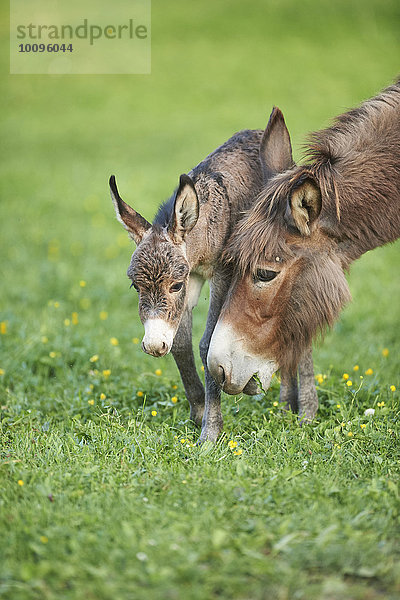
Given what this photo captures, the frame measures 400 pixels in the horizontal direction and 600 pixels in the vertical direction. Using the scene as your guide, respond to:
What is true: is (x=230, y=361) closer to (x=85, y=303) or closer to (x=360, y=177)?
(x=360, y=177)

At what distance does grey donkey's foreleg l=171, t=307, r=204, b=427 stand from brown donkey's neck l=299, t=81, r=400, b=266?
50.5 inches

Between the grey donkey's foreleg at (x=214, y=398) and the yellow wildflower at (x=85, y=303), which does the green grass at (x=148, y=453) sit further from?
the grey donkey's foreleg at (x=214, y=398)

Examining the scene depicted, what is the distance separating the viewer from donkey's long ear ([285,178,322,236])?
4.26 m

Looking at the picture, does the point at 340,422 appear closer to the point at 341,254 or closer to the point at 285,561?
the point at 341,254

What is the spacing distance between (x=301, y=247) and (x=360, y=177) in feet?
2.10

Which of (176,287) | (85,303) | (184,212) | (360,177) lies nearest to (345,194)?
(360,177)

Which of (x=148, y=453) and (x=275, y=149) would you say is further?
(x=275, y=149)

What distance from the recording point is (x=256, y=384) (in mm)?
4688

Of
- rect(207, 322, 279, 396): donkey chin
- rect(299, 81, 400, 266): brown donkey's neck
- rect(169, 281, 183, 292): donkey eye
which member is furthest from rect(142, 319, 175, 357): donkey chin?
rect(299, 81, 400, 266): brown donkey's neck

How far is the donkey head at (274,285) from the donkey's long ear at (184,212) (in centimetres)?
34

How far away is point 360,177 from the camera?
4613 millimetres

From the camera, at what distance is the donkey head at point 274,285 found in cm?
443

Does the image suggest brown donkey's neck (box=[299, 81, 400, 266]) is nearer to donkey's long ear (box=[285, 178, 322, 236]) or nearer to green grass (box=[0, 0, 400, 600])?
donkey's long ear (box=[285, 178, 322, 236])

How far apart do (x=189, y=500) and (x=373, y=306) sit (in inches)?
226
